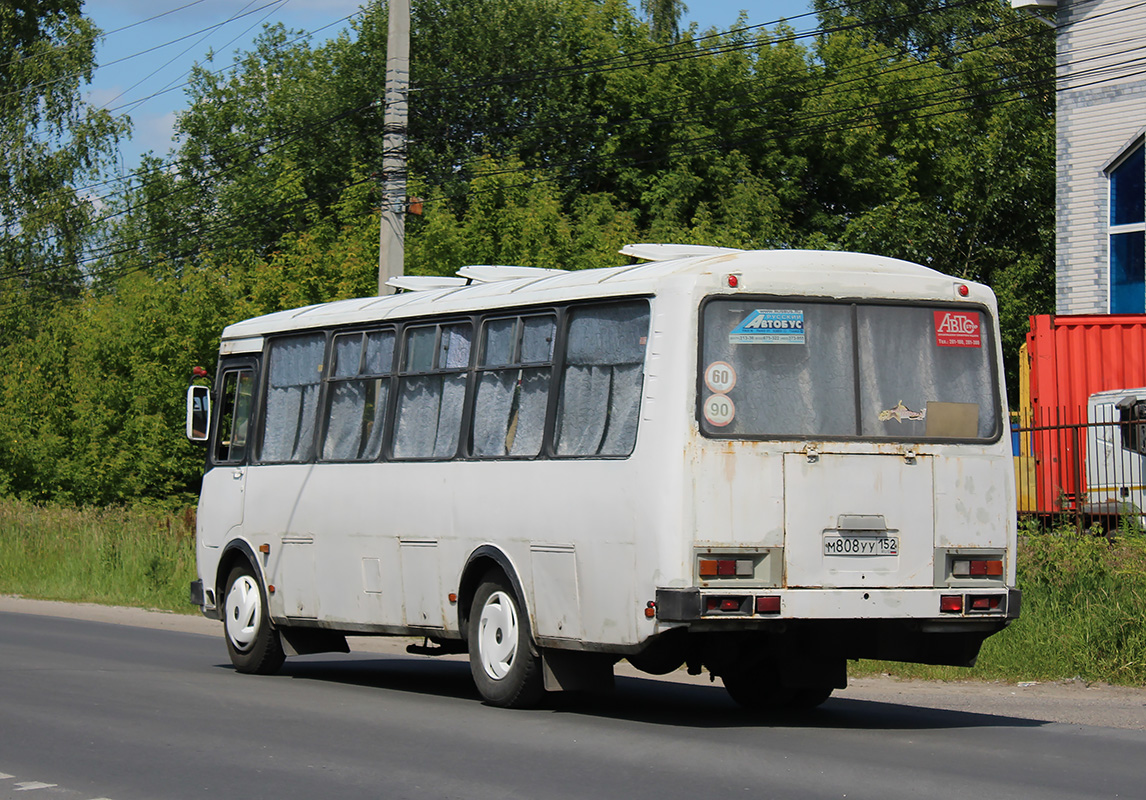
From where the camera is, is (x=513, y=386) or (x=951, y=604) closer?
(x=951, y=604)

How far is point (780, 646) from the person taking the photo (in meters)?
11.1

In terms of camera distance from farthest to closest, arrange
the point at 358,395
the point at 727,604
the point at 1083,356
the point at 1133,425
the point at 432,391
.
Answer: the point at 1083,356, the point at 1133,425, the point at 358,395, the point at 432,391, the point at 727,604

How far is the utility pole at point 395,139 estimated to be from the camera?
22.4m

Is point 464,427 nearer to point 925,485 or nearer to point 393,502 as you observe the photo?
point 393,502

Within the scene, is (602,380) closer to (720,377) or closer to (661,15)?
(720,377)

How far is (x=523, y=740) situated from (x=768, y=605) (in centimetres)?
164

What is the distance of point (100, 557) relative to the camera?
28.8 metres

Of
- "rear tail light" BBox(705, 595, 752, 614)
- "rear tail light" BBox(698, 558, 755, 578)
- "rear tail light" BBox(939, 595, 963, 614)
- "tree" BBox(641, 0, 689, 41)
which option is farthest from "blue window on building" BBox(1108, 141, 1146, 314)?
"tree" BBox(641, 0, 689, 41)

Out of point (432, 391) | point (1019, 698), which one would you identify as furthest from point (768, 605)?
point (1019, 698)

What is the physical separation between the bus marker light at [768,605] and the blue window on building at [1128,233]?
18728 millimetres

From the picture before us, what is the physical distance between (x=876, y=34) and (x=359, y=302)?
4360 centimetres

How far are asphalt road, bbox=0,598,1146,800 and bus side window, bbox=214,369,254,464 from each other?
198cm

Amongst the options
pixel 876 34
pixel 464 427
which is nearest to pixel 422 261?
pixel 464 427

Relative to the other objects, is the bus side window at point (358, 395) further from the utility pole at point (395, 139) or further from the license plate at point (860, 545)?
the utility pole at point (395, 139)
